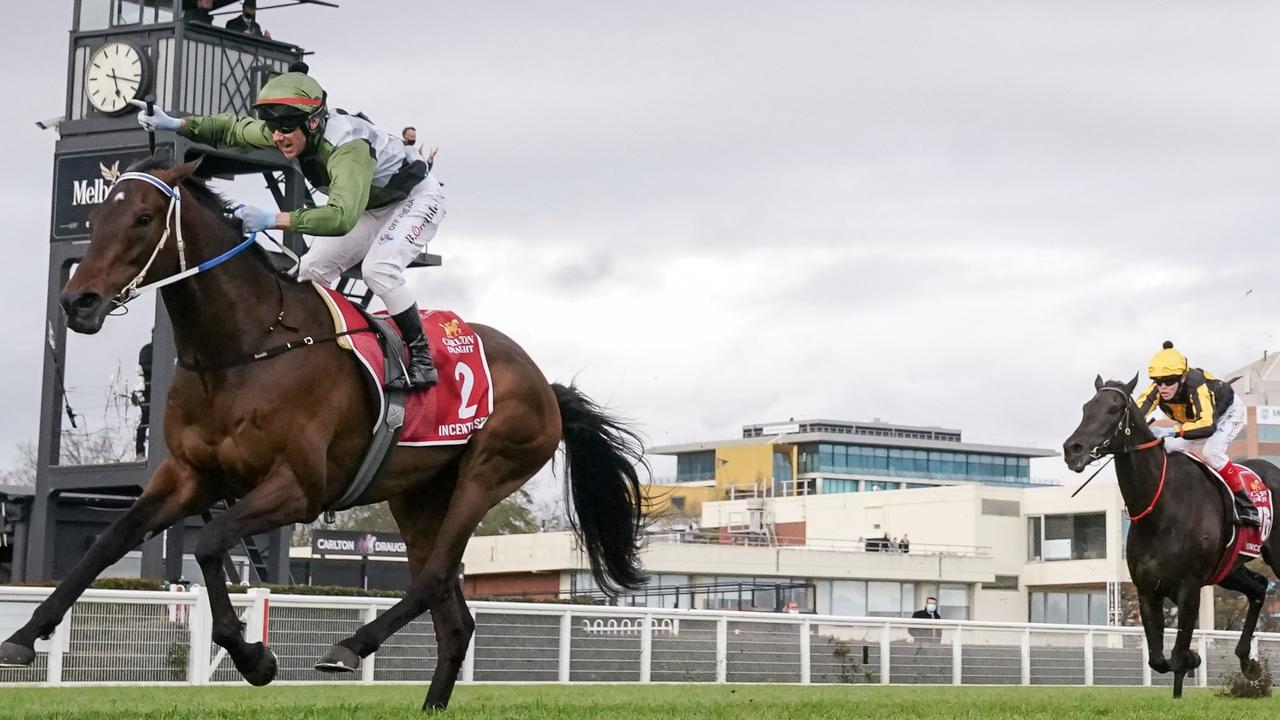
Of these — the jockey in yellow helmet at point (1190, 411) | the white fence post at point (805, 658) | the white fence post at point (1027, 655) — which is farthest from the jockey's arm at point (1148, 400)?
the white fence post at point (1027, 655)

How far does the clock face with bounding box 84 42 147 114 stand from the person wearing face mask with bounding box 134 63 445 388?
18.8 m

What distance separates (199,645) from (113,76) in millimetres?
14732

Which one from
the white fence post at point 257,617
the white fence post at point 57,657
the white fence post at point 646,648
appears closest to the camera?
the white fence post at point 57,657

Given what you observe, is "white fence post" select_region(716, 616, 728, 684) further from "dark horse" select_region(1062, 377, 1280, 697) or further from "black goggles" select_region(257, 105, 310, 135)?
"black goggles" select_region(257, 105, 310, 135)

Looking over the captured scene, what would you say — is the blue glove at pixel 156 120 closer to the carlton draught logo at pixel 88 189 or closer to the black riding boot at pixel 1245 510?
the black riding boot at pixel 1245 510

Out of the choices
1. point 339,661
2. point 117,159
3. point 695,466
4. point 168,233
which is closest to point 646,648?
point 339,661

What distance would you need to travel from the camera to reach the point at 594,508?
884 centimetres

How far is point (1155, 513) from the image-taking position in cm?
1092

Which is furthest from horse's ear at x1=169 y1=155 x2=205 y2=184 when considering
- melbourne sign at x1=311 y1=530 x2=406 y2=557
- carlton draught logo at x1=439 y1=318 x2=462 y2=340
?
melbourne sign at x1=311 y1=530 x2=406 y2=557

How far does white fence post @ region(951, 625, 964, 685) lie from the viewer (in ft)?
61.6

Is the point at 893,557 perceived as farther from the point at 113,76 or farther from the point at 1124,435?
the point at 1124,435

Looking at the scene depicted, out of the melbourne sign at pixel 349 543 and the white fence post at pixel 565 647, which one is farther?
the melbourne sign at pixel 349 543

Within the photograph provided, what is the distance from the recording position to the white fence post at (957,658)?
18766 millimetres

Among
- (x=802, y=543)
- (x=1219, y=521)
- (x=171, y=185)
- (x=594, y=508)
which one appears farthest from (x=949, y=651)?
(x=802, y=543)
